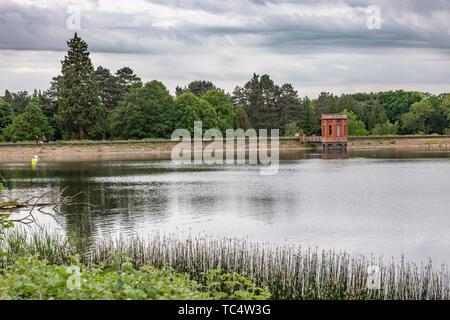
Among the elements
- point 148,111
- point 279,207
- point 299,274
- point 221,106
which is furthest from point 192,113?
point 299,274

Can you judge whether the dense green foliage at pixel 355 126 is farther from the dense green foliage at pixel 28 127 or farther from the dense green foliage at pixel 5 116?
the dense green foliage at pixel 5 116

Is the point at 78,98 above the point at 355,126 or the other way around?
above

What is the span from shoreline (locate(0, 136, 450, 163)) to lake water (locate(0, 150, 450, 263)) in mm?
34899

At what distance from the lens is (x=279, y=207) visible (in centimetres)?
2878

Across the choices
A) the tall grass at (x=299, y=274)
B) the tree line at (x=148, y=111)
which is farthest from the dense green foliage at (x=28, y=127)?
the tall grass at (x=299, y=274)

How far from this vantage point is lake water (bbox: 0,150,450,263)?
20.8 metres

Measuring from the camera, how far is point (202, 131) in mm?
101938

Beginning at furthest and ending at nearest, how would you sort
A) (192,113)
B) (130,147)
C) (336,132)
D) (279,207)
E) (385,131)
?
(385,131), (336,132), (192,113), (130,147), (279,207)

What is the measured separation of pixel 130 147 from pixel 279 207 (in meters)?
68.3

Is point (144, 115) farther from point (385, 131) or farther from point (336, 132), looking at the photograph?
point (385, 131)

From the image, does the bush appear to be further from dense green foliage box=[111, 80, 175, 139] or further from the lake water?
the lake water

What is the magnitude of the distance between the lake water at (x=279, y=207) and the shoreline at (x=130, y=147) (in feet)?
114

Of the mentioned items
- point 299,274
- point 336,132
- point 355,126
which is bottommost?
point 299,274

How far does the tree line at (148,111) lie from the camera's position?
96.6 metres
